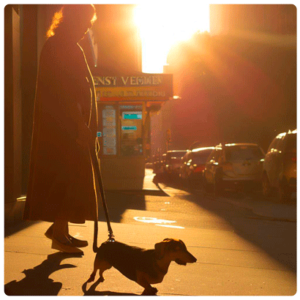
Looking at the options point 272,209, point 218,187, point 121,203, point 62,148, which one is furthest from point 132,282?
point 218,187

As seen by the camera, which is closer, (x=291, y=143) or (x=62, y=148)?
A: (x=62, y=148)

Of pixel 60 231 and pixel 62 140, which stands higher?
pixel 62 140

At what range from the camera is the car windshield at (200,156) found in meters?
21.6

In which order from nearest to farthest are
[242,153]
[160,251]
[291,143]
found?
[160,251] < [291,143] < [242,153]

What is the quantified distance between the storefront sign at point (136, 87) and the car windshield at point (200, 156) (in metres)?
2.35

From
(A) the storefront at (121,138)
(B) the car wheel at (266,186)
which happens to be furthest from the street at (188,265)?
(A) the storefront at (121,138)

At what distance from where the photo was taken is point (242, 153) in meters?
16.4

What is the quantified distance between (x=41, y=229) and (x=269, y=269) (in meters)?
2.50

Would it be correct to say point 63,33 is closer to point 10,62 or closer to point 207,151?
point 10,62

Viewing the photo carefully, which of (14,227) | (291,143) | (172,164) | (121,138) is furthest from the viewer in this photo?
(172,164)

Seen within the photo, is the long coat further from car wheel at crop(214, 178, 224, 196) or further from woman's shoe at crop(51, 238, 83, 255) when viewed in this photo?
car wheel at crop(214, 178, 224, 196)

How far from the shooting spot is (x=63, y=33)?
4766 mm

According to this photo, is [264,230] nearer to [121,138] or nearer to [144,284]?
[144,284]

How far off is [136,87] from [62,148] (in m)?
17.3
